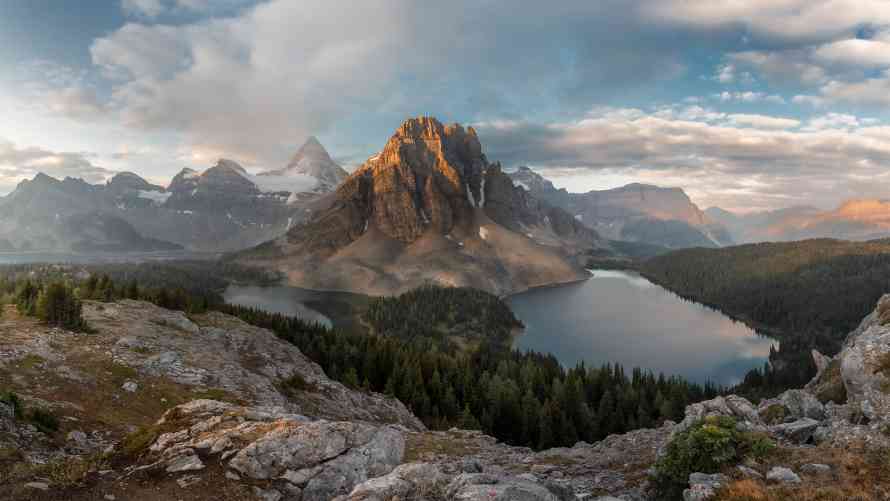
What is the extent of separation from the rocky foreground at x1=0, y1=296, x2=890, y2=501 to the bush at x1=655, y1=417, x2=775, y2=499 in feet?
2.09

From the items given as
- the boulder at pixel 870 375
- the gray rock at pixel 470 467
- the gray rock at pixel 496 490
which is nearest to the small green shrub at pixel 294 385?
the gray rock at pixel 470 467

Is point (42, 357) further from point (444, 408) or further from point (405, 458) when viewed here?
point (444, 408)

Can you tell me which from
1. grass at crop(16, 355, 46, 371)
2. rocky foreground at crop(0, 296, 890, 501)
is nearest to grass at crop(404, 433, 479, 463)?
rocky foreground at crop(0, 296, 890, 501)

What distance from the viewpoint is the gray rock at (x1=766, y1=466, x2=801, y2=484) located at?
50.5ft

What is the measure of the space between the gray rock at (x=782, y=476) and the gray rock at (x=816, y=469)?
797 millimetres

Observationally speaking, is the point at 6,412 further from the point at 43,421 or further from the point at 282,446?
the point at 282,446

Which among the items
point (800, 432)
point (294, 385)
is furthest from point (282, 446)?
point (294, 385)

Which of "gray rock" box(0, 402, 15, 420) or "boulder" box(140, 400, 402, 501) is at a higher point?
"gray rock" box(0, 402, 15, 420)

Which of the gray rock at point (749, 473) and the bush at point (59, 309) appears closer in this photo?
the gray rock at point (749, 473)

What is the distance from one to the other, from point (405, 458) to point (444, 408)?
50.2m

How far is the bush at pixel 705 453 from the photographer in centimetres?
1744

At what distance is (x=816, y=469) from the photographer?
1594 cm

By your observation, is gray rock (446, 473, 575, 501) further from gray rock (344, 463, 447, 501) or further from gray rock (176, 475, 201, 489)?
gray rock (176, 475, 201, 489)

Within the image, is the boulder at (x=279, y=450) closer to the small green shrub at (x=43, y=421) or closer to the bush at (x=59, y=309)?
the small green shrub at (x=43, y=421)
